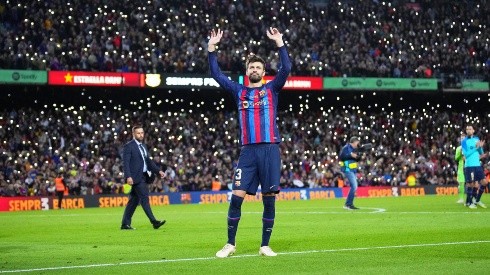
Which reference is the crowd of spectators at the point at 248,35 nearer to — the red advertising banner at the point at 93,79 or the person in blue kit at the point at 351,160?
the red advertising banner at the point at 93,79

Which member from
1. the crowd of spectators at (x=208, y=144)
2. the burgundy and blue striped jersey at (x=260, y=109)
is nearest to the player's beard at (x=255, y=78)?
the burgundy and blue striped jersey at (x=260, y=109)

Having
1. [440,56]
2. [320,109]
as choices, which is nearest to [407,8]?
[440,56]

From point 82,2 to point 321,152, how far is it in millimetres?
15413

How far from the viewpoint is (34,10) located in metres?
44.2

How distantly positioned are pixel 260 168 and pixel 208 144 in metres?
36.2

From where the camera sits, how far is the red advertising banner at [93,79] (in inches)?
1681

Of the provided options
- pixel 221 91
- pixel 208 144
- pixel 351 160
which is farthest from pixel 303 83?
pixel 351 160

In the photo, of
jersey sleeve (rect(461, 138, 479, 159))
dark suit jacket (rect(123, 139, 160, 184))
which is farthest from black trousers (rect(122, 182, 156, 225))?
jersey sleeve (rect(461, 138, 479, 159))

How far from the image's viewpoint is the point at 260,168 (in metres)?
11.7

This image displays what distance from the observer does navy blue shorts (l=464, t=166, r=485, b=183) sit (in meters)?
24.2

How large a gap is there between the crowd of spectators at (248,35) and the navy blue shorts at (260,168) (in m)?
32.2

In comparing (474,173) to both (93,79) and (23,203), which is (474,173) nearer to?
(23,203)

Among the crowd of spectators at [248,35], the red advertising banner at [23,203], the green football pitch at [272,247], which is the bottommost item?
the green football pitch at [272,247]

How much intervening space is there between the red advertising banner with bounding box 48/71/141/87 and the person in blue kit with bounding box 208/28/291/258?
32.2m
